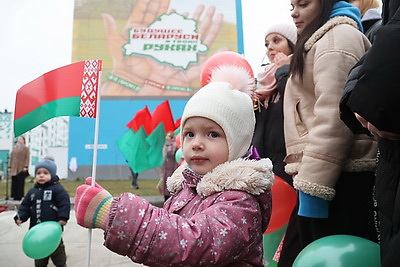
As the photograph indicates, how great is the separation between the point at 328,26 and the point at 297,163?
2.06 feet

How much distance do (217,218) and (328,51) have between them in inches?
36.8

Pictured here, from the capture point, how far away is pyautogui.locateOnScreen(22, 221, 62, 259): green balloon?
11.3 feet

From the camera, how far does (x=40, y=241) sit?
343 cm

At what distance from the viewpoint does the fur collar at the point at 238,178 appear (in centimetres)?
139

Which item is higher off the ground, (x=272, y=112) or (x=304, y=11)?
(x=304, y=11)

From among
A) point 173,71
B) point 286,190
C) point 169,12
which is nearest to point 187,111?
point 286,190

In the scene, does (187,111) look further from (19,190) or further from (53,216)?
(19,190)

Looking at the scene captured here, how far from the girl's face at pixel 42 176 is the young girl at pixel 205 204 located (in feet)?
9.37

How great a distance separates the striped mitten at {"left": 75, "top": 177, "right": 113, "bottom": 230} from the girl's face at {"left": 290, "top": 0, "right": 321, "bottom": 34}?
1347 mm

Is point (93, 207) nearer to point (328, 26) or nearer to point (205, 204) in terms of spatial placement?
point (205, 204)

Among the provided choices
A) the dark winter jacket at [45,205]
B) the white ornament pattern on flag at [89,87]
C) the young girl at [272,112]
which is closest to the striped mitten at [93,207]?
the white ornament pattern on flag at [89,87]

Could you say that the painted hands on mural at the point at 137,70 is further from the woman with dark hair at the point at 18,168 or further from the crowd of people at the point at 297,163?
the crowd of people at the point at 297,163

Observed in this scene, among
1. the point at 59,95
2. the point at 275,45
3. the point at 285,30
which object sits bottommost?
the point at 59,95

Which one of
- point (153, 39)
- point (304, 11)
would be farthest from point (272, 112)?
point (153, 39)
